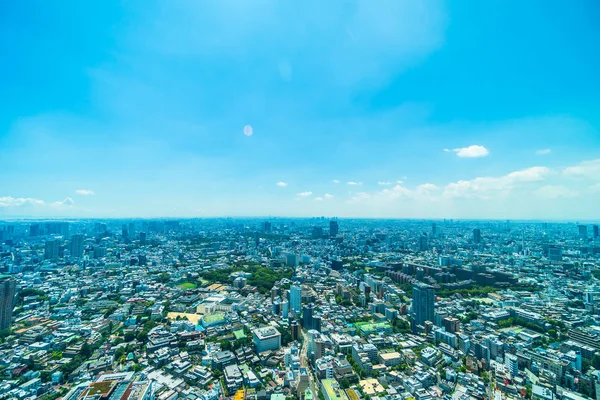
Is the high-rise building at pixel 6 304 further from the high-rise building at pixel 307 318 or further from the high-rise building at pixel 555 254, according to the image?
the high-rise building at pixel 555 254

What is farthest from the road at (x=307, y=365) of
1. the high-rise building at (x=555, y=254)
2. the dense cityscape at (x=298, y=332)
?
the high-rise building at (x=555, y=254)

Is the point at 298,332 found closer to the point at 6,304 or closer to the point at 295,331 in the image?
the point at 295,331

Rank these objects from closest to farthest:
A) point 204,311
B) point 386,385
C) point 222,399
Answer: point 222,399 → point 386,385 → point 204,311

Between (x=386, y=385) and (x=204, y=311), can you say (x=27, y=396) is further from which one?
(x=386, y=385)

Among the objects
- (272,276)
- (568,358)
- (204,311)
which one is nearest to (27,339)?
(204,311)

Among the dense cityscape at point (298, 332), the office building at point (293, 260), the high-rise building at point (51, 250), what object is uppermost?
the high-rise building at point (51, 250)

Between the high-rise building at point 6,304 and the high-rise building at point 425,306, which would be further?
the high-rise building at point 425,306

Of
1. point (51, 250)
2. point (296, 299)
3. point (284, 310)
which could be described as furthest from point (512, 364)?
point (51, 250)
